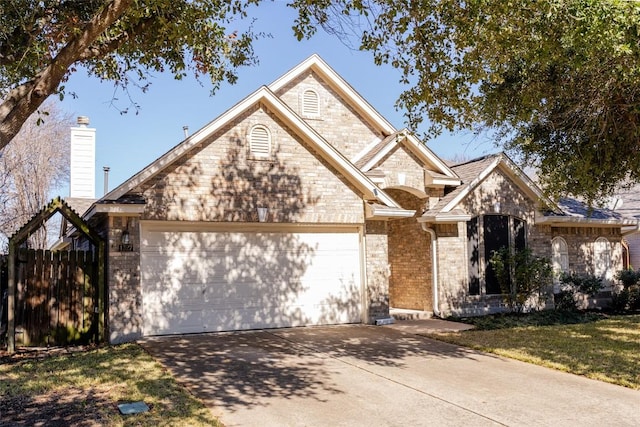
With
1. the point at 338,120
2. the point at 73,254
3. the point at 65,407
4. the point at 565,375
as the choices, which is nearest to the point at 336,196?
the point at 338,120

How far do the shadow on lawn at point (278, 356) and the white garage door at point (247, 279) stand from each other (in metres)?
0.44

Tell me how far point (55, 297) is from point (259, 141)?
5498 mm

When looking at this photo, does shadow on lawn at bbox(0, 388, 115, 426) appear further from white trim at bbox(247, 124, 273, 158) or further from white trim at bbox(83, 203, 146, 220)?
white trim at bbox(247, 124, 273, 158)

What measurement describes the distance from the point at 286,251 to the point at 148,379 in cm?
595

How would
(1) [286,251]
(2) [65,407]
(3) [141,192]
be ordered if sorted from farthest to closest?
(1) [286,251] → (3) [141,192] → (2) [65,407]

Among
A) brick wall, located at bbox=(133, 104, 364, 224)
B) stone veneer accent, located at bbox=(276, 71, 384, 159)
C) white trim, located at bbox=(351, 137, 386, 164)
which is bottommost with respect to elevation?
brick wall, located at bbox=(133, 104, 364, 224)

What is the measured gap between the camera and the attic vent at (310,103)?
57.8 ft

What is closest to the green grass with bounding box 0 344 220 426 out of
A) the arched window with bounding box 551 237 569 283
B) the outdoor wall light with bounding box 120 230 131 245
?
the outdoor wall light with bounding box 120 230 131 245

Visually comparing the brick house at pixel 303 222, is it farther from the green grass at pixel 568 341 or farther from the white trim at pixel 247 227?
the green grass at pixel 568 341

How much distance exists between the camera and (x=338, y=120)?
17.8 m

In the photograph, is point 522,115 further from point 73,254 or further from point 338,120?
point 73,254

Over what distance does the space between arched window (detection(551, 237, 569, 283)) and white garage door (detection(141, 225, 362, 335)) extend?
7.71 m

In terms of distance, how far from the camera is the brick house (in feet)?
40.6

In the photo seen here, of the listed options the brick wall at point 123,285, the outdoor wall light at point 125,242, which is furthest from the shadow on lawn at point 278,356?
the outdoor wall light at point 125,242
